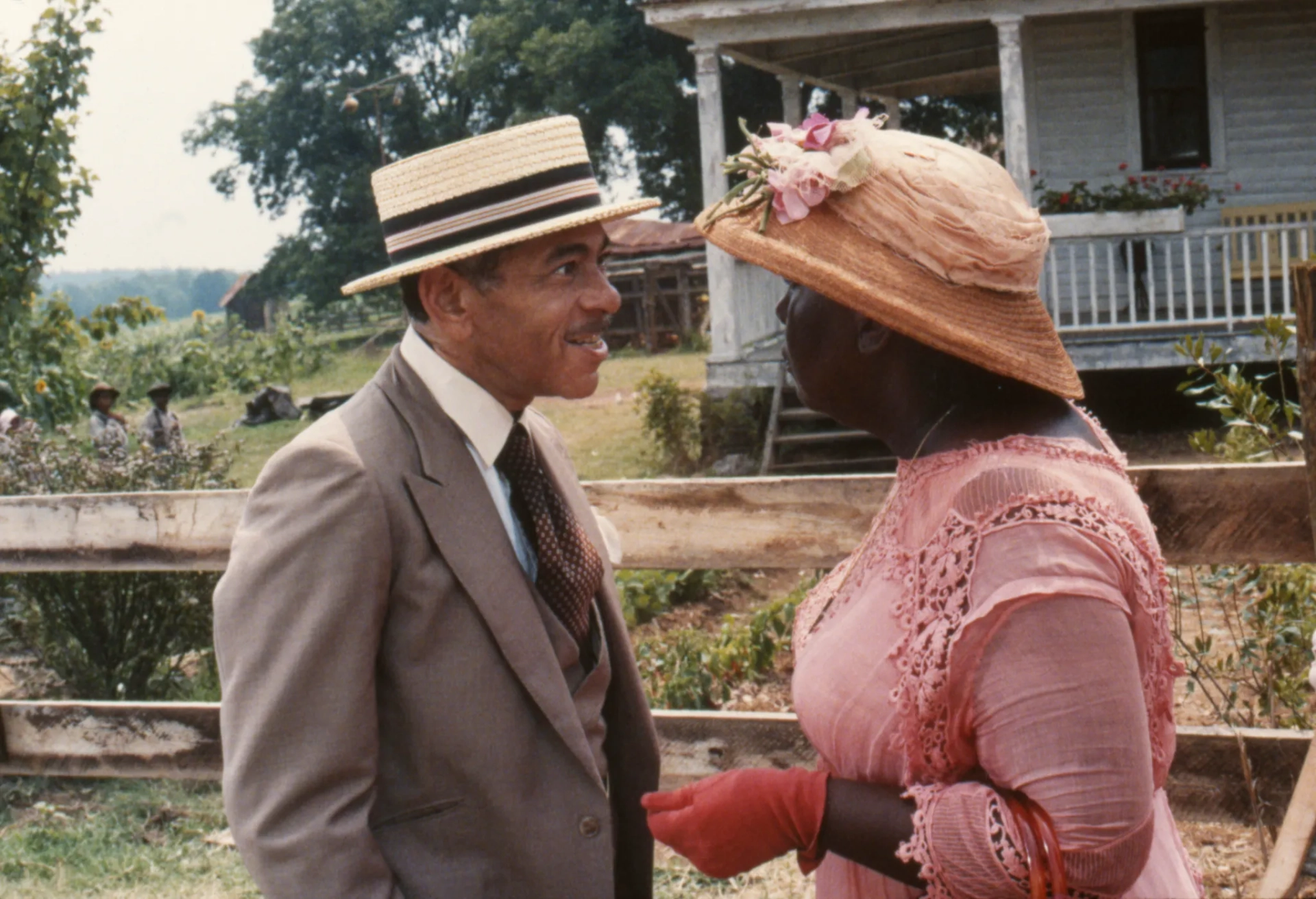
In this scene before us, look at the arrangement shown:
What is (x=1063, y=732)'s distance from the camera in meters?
1.57

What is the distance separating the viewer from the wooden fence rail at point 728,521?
9.66 feet

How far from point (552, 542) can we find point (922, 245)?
0.75 meters

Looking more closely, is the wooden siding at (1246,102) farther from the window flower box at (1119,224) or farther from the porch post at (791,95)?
the porch post at (791,95)

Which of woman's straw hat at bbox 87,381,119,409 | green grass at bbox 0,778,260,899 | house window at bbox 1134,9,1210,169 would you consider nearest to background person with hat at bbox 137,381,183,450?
woman's straw hat at bbox 87,381,119,409

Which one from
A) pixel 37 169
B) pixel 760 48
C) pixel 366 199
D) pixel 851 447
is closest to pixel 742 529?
pixel 37 169

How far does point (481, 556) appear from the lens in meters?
1.95

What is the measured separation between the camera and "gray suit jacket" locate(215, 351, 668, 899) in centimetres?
179

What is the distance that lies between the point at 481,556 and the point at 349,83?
46188 millimetres

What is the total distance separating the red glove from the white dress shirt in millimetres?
448

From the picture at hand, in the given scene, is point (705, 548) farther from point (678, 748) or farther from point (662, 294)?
point (662, 294)

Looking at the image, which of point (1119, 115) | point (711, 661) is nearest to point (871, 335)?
point (711, 661)

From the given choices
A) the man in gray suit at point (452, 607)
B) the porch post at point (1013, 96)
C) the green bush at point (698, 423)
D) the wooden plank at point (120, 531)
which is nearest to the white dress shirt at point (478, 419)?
the man in gray suit at point (452, 607)

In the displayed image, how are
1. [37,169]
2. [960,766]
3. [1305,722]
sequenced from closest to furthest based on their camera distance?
[960,766] → [1305,722] → [37,169]

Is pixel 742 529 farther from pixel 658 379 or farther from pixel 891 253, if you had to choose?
pixel 658 379
